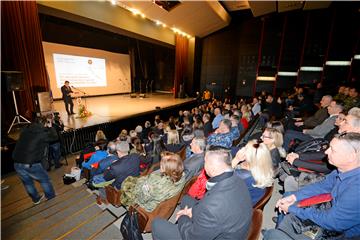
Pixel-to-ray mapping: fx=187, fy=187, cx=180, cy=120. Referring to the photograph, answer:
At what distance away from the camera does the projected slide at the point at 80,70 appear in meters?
9.02

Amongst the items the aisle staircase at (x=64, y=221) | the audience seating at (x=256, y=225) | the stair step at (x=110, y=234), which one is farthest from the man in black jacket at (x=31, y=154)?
the audience seating at (x=256, y=225)

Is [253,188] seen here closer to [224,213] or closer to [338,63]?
[224,213]

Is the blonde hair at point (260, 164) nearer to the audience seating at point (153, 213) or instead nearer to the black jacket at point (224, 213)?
the black jacket at point (224, 213)

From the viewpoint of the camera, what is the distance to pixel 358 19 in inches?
310

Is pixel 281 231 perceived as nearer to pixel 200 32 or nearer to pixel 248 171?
pixel 248 171

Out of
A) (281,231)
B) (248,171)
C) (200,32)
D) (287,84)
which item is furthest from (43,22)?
(287,84)

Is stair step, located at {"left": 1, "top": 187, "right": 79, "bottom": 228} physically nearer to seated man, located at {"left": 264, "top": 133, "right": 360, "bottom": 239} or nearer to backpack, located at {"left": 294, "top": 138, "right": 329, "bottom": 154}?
seated man, located at {"left": 264, "top": 133, "right": 360, "bottom": 239}

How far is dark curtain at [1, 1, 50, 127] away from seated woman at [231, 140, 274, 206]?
5.38 m

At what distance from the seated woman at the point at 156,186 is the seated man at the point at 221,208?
43cm

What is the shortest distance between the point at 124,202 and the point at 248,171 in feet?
4.26

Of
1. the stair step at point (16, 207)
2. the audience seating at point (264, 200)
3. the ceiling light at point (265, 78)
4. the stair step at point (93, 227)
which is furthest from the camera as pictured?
the ceiling light at point (265, 78)

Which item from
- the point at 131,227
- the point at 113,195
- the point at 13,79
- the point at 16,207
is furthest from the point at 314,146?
the point at 13,79

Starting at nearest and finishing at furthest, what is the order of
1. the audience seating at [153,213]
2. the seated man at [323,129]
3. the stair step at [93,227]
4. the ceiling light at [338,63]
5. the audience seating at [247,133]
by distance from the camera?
the audience seating at [153,213] < the stair step at [93,227] < the seated man at [323,129] < the audience seating at [247,133] < the ceiling light at [338,63]

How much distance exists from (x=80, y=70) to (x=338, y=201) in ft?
36.2
